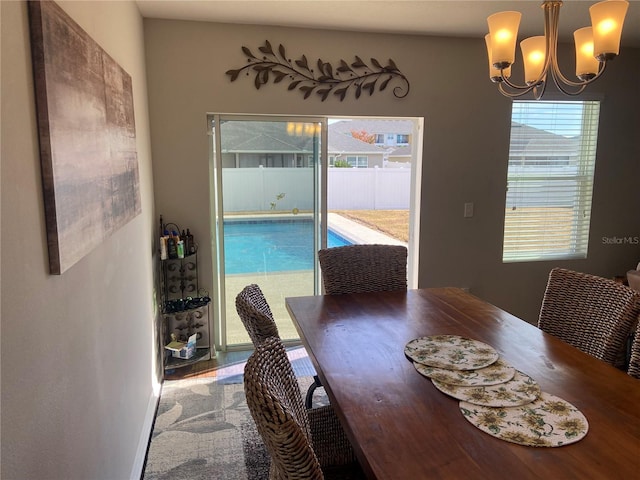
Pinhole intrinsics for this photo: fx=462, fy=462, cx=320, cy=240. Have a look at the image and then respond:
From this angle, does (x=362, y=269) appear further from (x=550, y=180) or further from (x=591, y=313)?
(x=550, y=180)

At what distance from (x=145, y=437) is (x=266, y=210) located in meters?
1.79

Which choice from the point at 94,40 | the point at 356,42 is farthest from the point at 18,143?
the point at 356,42

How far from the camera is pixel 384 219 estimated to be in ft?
33.3

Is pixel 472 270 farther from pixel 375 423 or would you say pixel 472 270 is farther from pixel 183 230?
pixel 375 423

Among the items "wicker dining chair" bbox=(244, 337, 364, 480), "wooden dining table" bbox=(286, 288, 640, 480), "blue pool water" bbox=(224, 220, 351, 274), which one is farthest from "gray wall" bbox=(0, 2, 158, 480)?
"blue pool water" bbox=(224, 220, 351, 274)

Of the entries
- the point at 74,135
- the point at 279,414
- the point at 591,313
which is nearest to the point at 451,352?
the point at 591,313

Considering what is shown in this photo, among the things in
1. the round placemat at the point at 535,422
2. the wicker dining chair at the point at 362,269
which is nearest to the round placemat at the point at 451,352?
the round placemat at the point at 535,422

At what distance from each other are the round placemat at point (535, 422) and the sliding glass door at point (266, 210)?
249cm

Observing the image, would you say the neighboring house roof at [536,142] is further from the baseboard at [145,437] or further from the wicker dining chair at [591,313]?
the baseboard at [145,437]

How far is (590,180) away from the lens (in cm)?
402

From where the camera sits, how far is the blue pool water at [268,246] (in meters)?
3.57

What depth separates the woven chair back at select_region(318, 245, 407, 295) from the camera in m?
2.61

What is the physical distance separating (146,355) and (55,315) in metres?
1.53

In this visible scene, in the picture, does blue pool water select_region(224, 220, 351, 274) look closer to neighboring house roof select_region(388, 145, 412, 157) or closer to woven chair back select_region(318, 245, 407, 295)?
woven chair back select_region(318, 245, 407, 295)
